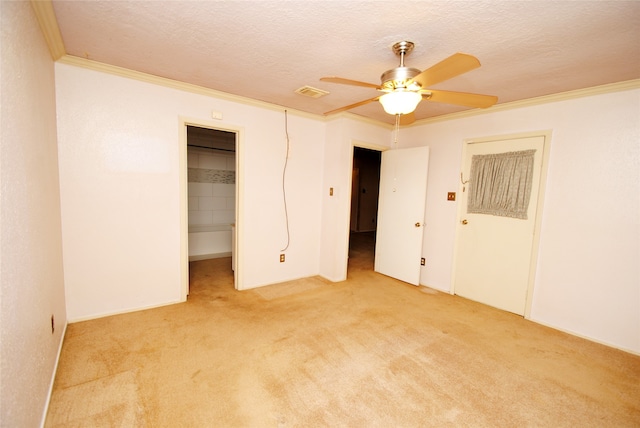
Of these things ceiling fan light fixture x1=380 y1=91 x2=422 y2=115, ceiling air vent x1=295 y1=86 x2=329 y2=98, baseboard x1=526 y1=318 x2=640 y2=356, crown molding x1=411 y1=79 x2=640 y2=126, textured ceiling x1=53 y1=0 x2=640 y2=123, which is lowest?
baseboard x1=526 y1=318 x2=640 y2=356

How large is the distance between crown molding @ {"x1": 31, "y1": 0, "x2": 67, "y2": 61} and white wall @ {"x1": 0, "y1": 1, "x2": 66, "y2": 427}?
0.07 m

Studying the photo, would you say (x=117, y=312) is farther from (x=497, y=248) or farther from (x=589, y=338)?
(x=589, y=338)

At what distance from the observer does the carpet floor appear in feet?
5.29

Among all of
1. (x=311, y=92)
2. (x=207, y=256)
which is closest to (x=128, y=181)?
(x=311, y=92)

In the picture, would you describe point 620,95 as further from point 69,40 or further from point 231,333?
point 69,40

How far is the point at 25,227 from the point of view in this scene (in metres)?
1.35

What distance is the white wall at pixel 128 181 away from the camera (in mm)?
2379

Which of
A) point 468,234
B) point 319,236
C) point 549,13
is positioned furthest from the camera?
point 319,236

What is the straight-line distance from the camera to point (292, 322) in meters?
2.68

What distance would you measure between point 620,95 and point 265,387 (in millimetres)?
3728

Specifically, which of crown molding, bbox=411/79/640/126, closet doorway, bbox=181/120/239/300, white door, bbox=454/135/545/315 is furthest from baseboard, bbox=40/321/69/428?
crown molding, bbox=411/79/640/126

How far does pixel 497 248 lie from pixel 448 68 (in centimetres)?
252

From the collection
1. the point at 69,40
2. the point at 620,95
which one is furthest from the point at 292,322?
the point at 620,95

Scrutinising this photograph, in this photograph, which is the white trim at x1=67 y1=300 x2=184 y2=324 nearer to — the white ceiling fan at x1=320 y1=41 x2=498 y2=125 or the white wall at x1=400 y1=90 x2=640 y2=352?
the white ceiling fan at x1=320 y1=41 x2=498 y2=125
